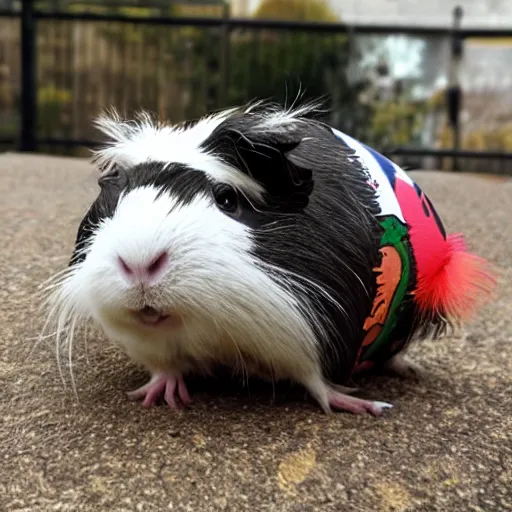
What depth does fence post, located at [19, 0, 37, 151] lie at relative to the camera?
25.6 ft

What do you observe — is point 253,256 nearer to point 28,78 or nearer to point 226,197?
point 226,197

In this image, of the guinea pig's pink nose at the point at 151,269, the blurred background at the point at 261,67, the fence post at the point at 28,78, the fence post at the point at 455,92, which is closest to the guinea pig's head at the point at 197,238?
the guinea pig's pink nose at the point at 151,269

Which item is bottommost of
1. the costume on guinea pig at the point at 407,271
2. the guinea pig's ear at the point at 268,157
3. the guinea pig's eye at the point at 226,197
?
the costume on guinea pig at the point at 407,271

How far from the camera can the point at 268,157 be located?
4.65 ft

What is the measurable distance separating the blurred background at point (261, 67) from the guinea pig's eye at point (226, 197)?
6.48 metres

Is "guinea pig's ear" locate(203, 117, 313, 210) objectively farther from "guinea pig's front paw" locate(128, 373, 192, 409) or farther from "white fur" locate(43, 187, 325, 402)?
"guinea pig's front paw" locate(128, 373, 192, 409)

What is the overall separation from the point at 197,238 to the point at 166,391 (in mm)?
465

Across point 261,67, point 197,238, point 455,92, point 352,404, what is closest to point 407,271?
point 352,404

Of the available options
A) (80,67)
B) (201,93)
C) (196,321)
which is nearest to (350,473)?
(196,321)

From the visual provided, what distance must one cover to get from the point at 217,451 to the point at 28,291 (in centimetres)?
124

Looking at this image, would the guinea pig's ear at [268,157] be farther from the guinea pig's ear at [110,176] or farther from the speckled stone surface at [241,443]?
the speckled stone surface at [241,443]

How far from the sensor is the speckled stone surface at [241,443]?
1308 millimetres

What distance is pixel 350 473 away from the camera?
54.7 inches

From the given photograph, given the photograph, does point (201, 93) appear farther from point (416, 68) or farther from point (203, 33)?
point (416, 68)
